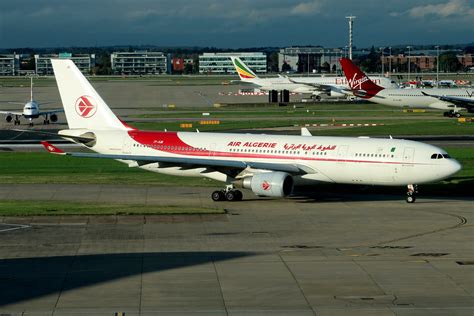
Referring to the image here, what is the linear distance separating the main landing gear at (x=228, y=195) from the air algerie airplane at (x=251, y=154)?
5cm

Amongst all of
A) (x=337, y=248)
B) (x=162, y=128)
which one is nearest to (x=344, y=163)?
(x=337, y=248)

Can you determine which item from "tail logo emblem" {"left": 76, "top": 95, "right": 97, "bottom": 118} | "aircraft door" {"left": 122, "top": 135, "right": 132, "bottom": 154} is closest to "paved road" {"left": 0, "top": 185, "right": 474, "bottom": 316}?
"aircraft door" {"left": 122, "top": 135, "right": 132, "bottom": 154}

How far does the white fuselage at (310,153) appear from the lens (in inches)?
1676

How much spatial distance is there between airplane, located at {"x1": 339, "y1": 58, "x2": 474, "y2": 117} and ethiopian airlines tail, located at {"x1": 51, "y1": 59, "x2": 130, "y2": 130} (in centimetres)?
6169

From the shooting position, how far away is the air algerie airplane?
42.7m

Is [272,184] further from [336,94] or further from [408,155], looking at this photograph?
[336,94]

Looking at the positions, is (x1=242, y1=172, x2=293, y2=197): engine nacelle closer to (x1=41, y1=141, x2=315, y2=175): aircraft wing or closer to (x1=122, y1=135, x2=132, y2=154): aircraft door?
(x1=41, y1=141, x2=315, y2=175): aircraft wing

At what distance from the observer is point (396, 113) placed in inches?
4439

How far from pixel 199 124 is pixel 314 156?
170ft

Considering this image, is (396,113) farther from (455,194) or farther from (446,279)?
(446,279)

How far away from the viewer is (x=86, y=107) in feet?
163

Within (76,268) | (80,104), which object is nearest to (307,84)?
(80,104)

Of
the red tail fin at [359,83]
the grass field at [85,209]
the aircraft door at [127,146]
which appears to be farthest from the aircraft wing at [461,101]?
the grass field at [85,209]

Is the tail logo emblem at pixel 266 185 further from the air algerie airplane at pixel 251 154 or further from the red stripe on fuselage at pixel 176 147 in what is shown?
the red stripe on fuselage at pixel 176 147
